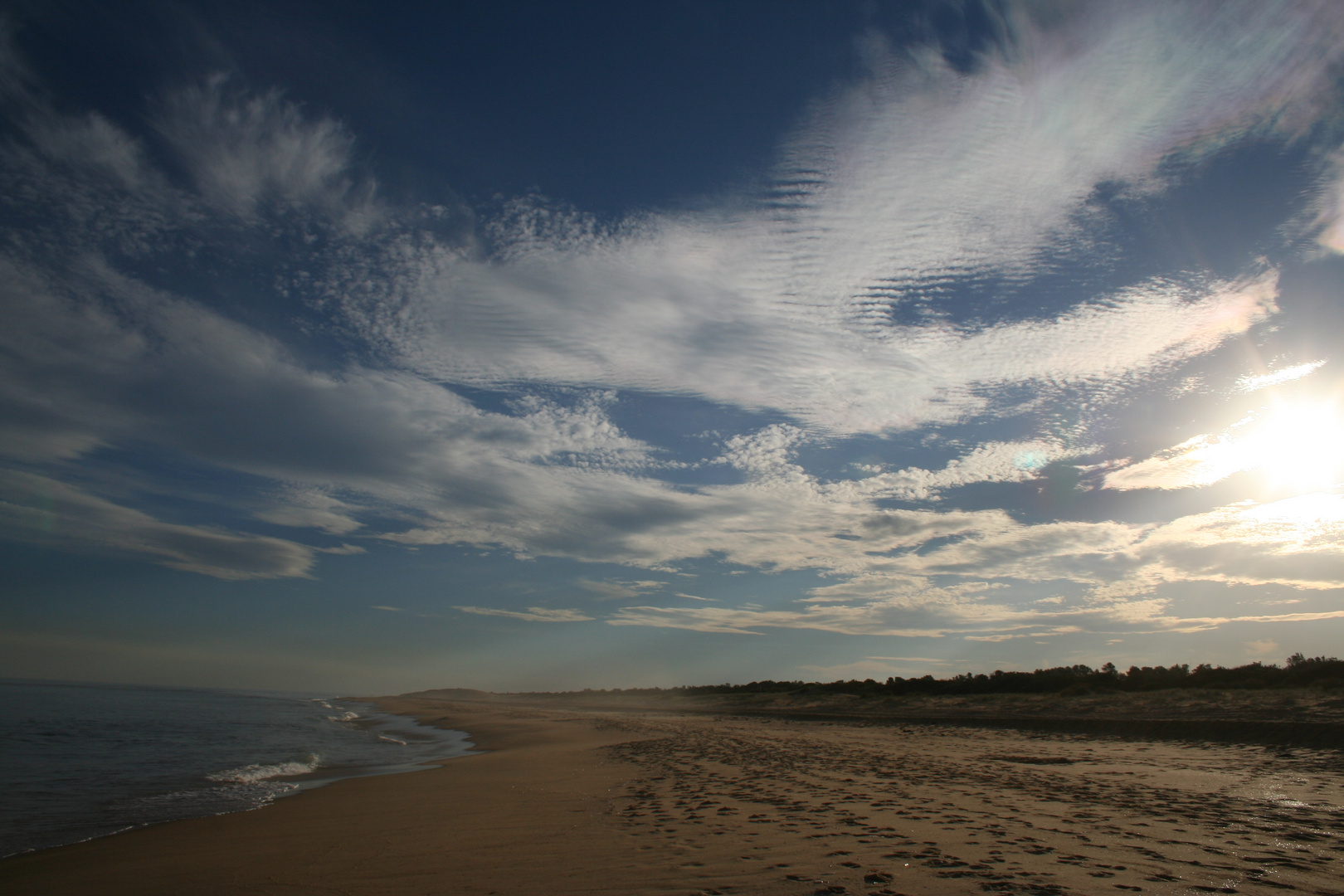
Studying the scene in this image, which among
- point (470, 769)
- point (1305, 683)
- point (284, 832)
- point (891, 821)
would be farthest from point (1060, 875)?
point (1305, 683)

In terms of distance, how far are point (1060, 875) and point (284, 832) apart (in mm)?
11121

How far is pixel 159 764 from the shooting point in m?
19.2

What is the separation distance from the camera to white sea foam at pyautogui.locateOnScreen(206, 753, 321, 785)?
55.3ft

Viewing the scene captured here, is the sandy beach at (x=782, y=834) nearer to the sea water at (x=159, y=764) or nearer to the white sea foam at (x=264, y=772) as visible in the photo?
the sea water at (x=159, y=764)

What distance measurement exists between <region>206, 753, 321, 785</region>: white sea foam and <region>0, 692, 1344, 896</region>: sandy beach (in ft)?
10.5

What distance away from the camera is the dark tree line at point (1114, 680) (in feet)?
89.6

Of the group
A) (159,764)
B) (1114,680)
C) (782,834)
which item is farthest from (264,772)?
(1114,680)

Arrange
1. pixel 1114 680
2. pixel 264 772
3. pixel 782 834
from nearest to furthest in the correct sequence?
pixel 782 834 → pixel 264 772 → pixel 1114 680

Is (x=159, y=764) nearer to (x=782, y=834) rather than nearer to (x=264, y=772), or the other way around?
(x=264, y=772)

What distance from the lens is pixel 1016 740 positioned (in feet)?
68.5

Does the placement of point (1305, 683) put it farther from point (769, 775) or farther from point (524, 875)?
point (524, 875)

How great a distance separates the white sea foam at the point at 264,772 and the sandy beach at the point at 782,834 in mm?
3214

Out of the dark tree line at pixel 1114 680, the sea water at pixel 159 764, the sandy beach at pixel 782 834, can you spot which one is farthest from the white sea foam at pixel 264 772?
the dark tree line at pixel 1114 680

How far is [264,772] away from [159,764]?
4.05m
